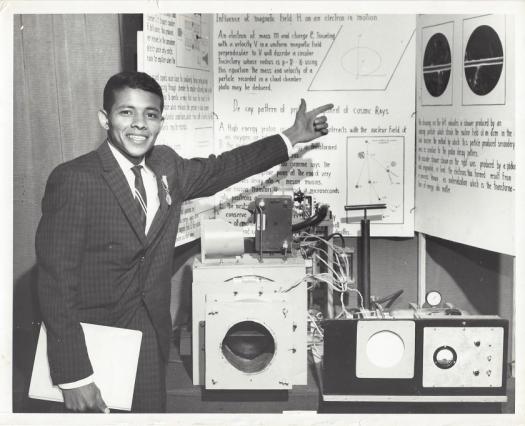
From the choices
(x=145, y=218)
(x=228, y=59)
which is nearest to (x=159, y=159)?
(x=145, y=218)

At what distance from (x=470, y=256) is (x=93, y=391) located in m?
1.85

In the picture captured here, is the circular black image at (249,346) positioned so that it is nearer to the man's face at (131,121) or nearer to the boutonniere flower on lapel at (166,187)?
the boutonniere flower on lapel at (166,187)

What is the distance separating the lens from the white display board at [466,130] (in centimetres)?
294

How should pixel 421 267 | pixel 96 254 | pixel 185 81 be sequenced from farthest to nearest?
pixel 421 267 → pixel 185 81 → pixel 96 254

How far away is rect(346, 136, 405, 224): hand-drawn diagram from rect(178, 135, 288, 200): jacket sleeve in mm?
709

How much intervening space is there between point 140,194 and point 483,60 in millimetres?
1519

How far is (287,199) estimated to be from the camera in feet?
10.2

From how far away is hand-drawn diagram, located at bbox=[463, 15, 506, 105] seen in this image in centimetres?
294

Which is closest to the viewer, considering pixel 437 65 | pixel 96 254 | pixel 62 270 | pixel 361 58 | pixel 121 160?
pixel 62 270

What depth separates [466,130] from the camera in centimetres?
317

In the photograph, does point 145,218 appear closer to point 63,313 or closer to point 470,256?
point 63,313

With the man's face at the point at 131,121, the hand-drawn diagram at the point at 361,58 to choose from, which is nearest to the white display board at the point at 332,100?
the hand-drawn diagram at the point at 361,58

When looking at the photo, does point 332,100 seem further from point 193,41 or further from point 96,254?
point 96,254

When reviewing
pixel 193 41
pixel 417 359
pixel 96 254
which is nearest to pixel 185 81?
pixel 193 41
